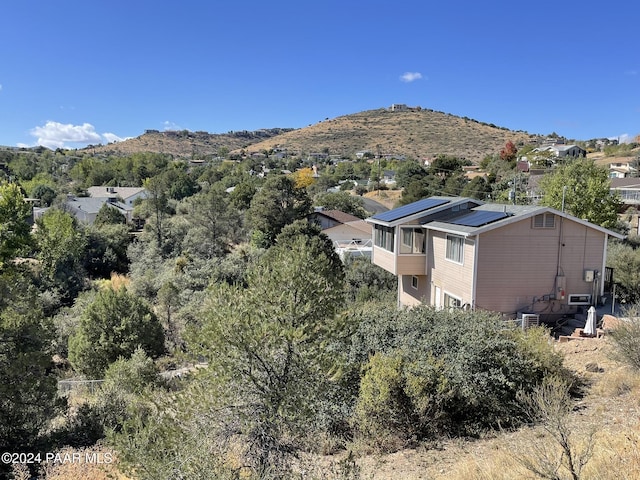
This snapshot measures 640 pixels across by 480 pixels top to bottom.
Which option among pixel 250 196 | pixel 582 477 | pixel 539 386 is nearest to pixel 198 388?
pixel 582 477

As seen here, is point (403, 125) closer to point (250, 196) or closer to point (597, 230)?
point (250, 196)

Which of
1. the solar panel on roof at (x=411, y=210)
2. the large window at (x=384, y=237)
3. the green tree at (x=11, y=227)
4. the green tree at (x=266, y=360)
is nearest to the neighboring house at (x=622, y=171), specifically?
the solar panel on roof at (x=411, y=210)

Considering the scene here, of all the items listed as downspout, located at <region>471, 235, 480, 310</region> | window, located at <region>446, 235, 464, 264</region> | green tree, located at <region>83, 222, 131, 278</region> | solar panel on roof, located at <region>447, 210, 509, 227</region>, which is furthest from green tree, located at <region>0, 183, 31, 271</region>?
downspout, located at <region>471, 235, 480, 310</region>

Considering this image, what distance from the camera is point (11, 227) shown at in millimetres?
24453

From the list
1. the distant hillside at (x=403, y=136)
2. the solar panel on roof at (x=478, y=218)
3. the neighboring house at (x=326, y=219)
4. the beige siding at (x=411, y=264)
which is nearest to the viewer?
the solar panel on roof at (x=478, y=218)

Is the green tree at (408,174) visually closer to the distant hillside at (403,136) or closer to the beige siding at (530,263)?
the distant hillside at (403,136)

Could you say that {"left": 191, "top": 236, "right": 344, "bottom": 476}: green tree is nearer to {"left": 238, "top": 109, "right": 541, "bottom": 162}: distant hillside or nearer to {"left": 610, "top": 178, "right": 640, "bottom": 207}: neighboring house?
{"left": 610, "top": 178, "right": 640, "bottom": 207}: neighboring house

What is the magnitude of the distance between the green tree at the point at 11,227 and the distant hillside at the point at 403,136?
242ft

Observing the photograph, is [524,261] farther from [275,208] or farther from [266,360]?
[275,208]

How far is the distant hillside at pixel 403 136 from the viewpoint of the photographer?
101163mm

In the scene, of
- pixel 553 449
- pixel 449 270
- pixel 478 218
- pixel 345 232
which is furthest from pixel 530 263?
pixel 345 232

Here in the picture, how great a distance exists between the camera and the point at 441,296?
55.5 ft

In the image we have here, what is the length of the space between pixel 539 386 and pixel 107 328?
14.8 metres

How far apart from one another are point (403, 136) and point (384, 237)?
97784 mm
